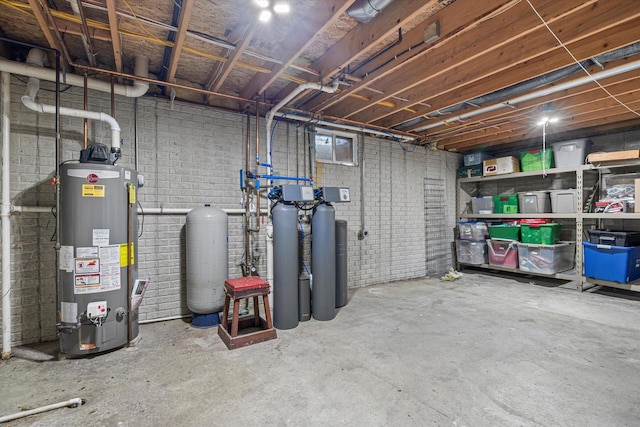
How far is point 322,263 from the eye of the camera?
3176 mm

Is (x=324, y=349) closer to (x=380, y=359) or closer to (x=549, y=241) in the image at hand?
(x=380, y=359)

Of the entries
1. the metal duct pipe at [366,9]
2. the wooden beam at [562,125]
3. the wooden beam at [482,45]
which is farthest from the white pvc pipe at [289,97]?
the wooden beam at [562,125]

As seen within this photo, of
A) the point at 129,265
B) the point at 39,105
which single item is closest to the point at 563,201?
the point at 129,265

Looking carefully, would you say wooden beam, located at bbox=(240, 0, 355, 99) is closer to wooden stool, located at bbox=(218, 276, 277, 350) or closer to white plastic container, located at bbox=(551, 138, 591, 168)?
wooden stool, located at bbox=(218, 276, 277, 350)

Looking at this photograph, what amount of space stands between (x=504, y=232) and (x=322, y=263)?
3.74 m

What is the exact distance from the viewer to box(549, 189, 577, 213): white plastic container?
4.59 m

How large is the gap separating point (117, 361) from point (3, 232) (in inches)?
55.9

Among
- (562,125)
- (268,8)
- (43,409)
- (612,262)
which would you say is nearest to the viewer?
(43,409)

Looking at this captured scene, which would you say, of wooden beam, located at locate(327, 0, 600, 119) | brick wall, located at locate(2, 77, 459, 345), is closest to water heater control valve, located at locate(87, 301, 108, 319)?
brick wall, located at locate(2, 77, 459, 345)

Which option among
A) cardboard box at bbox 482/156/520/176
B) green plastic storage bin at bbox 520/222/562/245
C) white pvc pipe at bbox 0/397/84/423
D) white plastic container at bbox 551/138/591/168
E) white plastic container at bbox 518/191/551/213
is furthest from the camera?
cardboard box at bbox 482/156/520/176

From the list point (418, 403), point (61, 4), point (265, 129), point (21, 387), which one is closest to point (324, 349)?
point (418, 403)

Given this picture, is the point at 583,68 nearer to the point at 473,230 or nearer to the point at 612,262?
the point at 612,262

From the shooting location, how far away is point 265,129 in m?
3.77

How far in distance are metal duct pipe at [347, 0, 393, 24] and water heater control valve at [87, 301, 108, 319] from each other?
2903 millimetres
